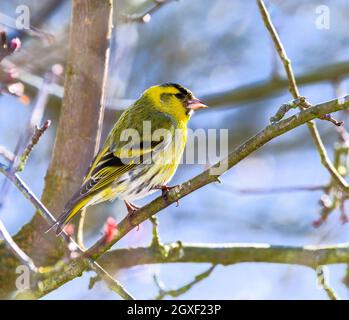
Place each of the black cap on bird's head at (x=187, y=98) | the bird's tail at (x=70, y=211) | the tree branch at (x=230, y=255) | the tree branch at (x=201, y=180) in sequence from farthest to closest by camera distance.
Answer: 1. the black cap on bird's head at (x=187, y=98)
2. the tree branch at (x=230, y=255)
3. the bird's tail at (x=70, y=211)
4. the tree branch at (x=201, y=180)

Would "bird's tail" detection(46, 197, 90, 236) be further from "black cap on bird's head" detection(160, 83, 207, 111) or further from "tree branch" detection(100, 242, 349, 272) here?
"black cap on bird's head" detection(160, 83, 207, 111)

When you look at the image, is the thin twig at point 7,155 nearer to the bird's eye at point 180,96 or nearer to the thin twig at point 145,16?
the thin twig at point 145,16

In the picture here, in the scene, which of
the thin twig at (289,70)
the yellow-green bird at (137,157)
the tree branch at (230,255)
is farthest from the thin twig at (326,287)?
the yellow-green bird at (137,157)

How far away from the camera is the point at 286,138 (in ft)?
24.6

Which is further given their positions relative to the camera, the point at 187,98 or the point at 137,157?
the point at 187,98

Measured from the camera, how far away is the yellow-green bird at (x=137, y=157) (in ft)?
14.7

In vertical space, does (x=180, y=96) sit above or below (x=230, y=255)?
above

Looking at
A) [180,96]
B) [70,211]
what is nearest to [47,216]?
[70,211]

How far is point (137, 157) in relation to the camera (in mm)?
4719

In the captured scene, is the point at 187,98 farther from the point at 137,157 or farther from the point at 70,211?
the point at 70,211

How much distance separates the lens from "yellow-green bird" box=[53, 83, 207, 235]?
4473 mm
